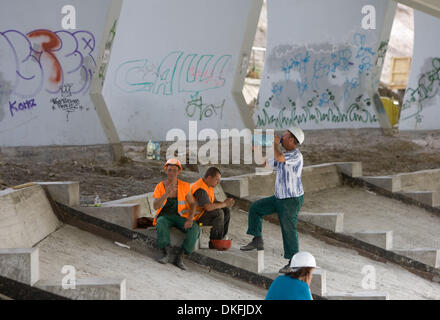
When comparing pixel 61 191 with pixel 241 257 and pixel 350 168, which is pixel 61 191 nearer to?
pixel 241 257

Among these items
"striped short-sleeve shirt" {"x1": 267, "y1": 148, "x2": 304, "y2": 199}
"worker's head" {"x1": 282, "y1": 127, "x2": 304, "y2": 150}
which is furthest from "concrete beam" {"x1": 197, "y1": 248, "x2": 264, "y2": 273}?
"worker's head" {"x1": 282, "y1": 127, "x2": 304, "y2": 150}

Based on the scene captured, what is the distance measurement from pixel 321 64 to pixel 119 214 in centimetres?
1129

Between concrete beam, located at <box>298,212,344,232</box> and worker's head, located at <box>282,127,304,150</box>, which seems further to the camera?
concrete beam, located at <box>298,212,344,232</box>

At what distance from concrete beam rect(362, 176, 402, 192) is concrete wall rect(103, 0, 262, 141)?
4045 millimetres

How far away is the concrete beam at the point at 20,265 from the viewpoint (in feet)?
18.9

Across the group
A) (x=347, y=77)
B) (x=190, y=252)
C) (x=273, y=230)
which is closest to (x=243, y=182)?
(x=273, y=230)

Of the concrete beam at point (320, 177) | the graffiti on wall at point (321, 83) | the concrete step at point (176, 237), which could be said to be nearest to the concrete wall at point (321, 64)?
the graffiti on wall at point (321, 83)

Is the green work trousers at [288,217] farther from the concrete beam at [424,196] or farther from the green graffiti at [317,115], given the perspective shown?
the green graffiti at [317,115]

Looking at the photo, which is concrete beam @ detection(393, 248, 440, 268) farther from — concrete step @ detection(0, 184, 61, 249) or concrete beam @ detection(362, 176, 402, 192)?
concrete step @ detection(0, 184, 61, 249)

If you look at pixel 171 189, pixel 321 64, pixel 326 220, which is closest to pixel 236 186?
pixel 326 220

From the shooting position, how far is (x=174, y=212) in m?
7.47

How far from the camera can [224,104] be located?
15477 millimetres

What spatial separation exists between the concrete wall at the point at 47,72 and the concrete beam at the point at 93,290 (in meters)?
6.38

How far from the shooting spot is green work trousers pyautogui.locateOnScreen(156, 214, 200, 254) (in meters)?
7.29
